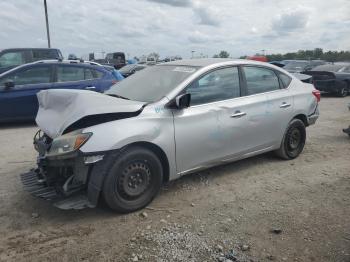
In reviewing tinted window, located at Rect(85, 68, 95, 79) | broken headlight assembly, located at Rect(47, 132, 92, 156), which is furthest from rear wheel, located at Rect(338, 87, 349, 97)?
broken headlight assembly, located at Rect(47, 132, 92, 156)

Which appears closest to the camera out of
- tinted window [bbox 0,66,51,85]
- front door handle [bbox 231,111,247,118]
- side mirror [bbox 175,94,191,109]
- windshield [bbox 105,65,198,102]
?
side mirror [bbox 175,94,191,109]

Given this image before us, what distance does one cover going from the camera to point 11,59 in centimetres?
1237

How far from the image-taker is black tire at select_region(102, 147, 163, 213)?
3781 millimetres

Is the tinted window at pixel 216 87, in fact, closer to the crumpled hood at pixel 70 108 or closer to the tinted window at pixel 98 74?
the crumpled hood at pixel 70 108

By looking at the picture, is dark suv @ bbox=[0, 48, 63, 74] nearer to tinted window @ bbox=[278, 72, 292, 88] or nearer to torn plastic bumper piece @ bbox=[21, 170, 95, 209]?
torn plastic bumper piece @ bbox=[21, 170, 95, 209]

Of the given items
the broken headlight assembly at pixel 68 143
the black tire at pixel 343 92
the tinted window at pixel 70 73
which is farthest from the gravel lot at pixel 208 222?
the black tire at pixel 343 92

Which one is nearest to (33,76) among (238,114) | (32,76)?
(32,76)

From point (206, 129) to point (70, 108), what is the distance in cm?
160

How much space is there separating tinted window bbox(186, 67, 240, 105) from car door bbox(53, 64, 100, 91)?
5.06 meters

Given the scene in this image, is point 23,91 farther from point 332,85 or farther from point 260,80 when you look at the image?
point 332,85

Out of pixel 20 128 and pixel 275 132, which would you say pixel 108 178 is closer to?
pixel 275 132

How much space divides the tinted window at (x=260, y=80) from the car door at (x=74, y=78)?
500 centimetres

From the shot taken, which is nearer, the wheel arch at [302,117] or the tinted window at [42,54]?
the wheel arch at [302,117]

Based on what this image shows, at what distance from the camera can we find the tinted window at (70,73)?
29.6ft
